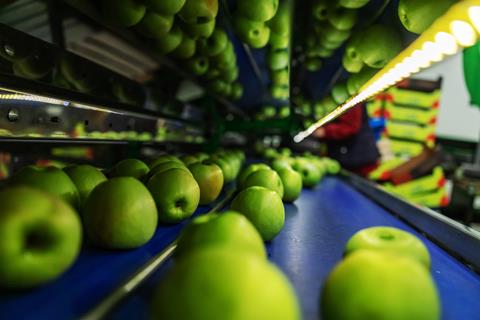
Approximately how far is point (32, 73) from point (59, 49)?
193mm

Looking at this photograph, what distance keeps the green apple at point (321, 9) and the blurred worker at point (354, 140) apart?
299cm

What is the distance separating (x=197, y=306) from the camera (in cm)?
41

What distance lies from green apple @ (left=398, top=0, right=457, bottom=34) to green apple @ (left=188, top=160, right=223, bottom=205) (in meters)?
0.88

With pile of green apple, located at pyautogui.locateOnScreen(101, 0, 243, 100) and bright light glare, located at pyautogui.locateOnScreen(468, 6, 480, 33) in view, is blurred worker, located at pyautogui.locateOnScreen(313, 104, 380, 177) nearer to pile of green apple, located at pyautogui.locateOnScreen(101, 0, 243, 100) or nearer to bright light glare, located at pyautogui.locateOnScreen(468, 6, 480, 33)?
pile of green apple, located at pyautogui.locateOnScreen(101, 0, 243, 100)

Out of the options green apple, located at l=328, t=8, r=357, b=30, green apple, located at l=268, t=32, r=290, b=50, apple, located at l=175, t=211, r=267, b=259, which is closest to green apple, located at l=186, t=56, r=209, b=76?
green apple, located at l=268, t=32, r=290, b=50

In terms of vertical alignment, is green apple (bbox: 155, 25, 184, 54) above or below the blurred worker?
above

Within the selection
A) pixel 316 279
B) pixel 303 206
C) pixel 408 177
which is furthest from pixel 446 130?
pixel 316 279

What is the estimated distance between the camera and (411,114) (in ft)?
19.2

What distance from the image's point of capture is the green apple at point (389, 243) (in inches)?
27.7

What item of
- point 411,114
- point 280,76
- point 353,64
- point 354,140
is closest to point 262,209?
point 353,64

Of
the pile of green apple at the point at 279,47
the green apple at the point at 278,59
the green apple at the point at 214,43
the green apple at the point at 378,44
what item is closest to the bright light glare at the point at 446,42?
the green apple at the point at 378,44

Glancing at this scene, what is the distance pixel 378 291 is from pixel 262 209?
537 millimetres

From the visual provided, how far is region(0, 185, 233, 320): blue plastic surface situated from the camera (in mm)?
537

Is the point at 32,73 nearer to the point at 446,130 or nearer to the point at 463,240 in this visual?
the point at 463,240
